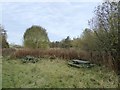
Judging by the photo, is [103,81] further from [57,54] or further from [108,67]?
[57,54]

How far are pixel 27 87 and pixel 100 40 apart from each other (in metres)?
6.21

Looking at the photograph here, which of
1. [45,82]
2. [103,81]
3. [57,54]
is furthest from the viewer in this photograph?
[57,54]

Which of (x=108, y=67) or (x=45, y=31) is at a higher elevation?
(x=45, y=31)

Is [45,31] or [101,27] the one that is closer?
[101,27]

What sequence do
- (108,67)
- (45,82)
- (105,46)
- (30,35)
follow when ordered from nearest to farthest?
(45,82) < (108,67) < (105,46) < (30,35)

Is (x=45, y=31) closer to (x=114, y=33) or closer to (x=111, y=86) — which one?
(x=114, y=33)

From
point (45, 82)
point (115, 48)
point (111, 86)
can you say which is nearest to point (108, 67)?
point (115, 48)

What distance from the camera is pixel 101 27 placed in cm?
1166

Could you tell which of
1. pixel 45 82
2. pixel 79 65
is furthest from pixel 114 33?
pixel 45 82

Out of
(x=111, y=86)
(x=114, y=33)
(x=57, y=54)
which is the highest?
(x=114, y=33)

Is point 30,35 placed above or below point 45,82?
above

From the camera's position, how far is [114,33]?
10.6m

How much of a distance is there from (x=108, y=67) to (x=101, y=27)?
233 cm

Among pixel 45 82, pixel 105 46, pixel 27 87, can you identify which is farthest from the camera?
pixel 105 46
